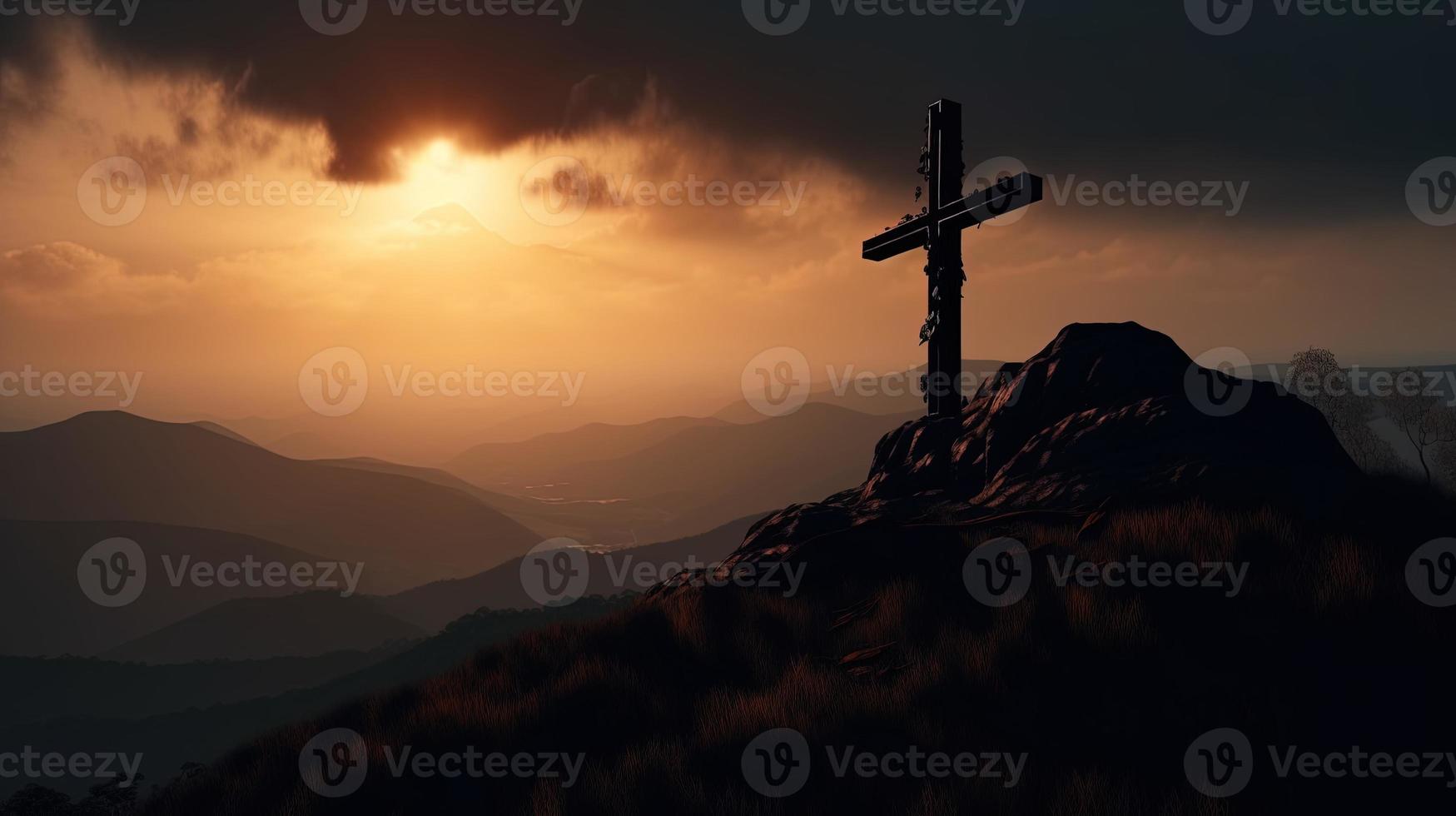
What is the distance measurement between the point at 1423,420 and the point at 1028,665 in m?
59.6

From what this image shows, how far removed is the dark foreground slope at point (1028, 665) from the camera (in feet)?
15.3

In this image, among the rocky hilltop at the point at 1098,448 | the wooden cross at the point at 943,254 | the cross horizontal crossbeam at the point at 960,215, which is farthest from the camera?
the wooden cross at the point at 943,254

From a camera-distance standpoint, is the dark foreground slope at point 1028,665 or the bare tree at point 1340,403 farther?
the bare tree at point 1340,403

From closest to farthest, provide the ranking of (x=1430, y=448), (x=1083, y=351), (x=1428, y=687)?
1. (x=1428, y=687)
2. (x=1083, y=351)
3. (x=1430, y=448)

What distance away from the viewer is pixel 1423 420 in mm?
48469

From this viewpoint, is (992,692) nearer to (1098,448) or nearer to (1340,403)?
(1098,448)

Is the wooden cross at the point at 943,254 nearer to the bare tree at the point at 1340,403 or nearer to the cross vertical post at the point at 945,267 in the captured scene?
the cross vertical post at the point at 945,267

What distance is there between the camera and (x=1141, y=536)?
6.91m

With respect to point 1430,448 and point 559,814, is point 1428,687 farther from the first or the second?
point 1430,448

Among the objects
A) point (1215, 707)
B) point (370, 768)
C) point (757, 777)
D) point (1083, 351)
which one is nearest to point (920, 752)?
point (757, 777)

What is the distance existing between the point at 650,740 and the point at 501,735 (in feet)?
4.84

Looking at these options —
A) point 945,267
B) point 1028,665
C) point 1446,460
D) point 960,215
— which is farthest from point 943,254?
point 1446,460

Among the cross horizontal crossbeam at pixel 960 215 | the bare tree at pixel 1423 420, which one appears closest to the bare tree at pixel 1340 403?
the bare tree at pixel 1423 420

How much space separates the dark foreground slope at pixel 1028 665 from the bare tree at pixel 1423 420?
2069 inches
